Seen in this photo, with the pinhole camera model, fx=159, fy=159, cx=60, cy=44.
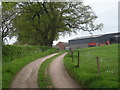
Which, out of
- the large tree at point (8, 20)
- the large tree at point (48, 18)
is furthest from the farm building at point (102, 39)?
the large tree at point (8, 20)

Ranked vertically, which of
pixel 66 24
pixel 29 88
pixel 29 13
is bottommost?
pixel 29 88

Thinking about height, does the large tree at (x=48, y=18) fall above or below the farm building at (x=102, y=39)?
above

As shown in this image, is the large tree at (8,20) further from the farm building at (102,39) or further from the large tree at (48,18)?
the farm building at (102,39)

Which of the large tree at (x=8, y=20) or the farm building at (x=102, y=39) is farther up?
the large tree at (x=8, y=20)

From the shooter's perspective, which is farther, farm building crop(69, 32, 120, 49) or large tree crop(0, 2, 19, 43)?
farm building crop(69, 32, 120, 49)

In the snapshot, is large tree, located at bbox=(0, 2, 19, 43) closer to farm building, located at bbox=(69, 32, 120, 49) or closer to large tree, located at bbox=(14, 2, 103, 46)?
large tree, located at bbox=(14, 2, 103, 46)

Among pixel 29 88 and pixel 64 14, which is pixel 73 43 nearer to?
pixel 64 14

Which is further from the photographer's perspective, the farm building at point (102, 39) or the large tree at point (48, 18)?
the farm building at point (102, 39)

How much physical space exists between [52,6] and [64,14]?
449 cm

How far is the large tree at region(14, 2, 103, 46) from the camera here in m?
43.0

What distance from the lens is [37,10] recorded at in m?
44.2

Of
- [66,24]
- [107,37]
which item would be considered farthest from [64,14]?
[107,37]

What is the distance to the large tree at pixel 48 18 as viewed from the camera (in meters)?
43.0

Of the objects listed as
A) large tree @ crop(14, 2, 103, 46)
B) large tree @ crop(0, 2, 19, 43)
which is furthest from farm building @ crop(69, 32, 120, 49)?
large tree @ crop(0, 2, 19, 43)
